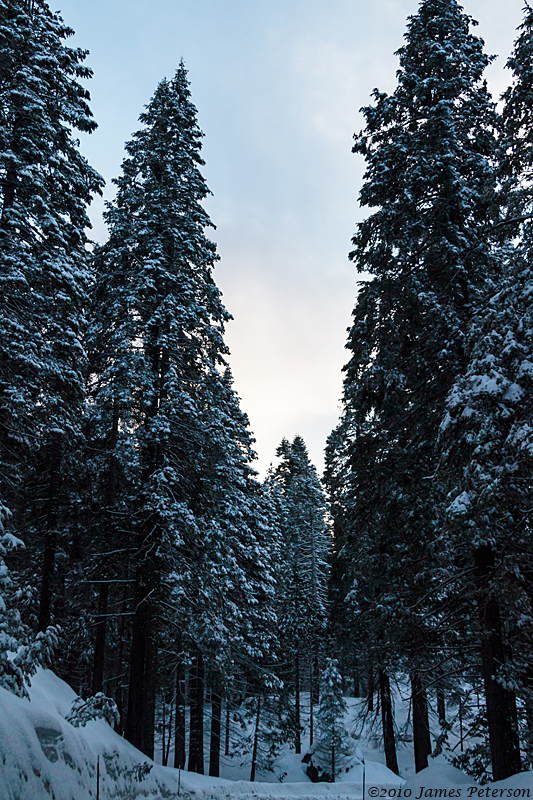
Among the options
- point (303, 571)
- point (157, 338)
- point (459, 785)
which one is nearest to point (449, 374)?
point (459, 785)

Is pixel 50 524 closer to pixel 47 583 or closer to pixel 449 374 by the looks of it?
pixel 47 583

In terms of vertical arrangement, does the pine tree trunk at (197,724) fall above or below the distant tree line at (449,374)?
below

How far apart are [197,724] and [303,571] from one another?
2216cm

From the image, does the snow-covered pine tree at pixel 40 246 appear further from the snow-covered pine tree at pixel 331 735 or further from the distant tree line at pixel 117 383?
the snow-covered pine tree at pixel 331 735

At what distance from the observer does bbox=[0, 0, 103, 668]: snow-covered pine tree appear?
36.6 ft

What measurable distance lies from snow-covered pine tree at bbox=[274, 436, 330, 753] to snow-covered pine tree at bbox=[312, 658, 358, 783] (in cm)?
191

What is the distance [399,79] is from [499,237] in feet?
20.3

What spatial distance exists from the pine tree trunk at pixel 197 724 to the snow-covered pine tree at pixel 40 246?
1038 cm

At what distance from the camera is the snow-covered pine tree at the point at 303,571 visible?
120 ft

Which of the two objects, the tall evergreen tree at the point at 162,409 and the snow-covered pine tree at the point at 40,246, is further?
the tall evergreen tree at the point at 162,409

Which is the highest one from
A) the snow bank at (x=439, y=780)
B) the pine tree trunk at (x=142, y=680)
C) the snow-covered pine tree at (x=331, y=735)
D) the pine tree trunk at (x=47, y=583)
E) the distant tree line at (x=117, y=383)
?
the distant tree line at (x=117, y=383)

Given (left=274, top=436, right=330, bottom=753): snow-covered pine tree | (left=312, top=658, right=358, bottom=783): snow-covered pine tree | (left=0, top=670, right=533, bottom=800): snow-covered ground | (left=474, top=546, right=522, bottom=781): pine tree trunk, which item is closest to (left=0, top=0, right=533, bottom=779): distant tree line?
(left=474, top=546, right=522, bottom=781): pine tree trunk

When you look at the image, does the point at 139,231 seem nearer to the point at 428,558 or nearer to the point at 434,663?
the point at 428,558

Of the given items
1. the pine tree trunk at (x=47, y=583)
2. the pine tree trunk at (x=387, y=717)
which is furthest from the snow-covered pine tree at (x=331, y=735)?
the pine tree trunk at (x=47, y=583)
